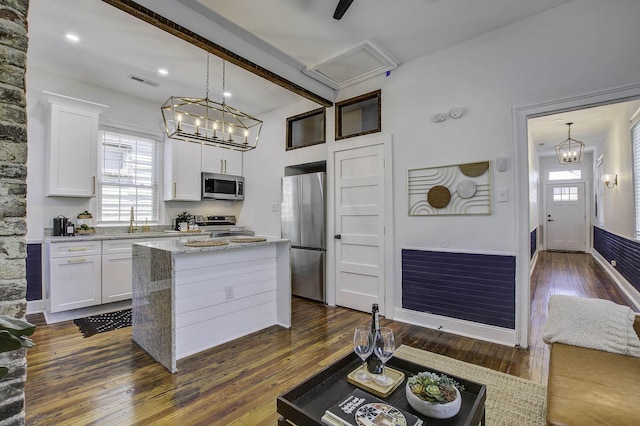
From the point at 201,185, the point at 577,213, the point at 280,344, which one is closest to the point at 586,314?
the point at 280,344

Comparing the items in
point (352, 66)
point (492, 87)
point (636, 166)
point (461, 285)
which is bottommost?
point (461, 285)

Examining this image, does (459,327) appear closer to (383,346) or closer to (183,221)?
(383,346)

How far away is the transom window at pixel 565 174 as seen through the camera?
358 inches

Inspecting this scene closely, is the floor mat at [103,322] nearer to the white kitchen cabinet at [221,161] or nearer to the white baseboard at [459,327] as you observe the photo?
the white kitchen cabinet at [221,161]

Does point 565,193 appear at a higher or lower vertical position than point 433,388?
higher

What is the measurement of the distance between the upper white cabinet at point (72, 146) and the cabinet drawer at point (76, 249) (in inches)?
25.8

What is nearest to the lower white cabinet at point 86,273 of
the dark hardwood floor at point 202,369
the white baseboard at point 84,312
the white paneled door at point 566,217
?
the white baseboard at point 84,312

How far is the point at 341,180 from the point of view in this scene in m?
4.14

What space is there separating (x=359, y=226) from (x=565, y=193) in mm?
8764

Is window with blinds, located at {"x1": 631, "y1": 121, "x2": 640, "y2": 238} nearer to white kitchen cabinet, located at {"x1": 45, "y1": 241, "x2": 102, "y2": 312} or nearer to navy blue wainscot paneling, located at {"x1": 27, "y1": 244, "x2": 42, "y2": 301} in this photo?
white kitchen cabinet, located at {"x1": 45, "y1": 241, "x2": 102, "y2": 312}

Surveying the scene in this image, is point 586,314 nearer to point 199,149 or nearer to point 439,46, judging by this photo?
point 439,46

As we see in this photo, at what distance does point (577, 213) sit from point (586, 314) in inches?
369

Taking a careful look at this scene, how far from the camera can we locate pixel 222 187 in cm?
525

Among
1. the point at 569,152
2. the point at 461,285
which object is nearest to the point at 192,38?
the point at 461,285
